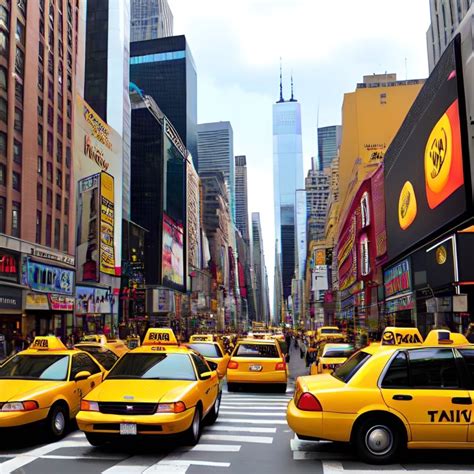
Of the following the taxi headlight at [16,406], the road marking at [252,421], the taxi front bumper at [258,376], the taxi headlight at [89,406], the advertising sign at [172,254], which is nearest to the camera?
the taxi headlight at [89,406]

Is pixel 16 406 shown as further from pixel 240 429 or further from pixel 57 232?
pixel 57 232

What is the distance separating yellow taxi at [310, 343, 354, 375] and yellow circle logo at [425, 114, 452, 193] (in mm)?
9793

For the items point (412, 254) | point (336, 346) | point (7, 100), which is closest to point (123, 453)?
point (336, 346)

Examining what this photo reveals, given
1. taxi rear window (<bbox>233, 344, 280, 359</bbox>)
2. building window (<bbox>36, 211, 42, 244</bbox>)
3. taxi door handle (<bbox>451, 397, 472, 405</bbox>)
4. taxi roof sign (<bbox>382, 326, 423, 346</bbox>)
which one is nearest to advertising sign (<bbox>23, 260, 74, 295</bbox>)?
building window (<bbox>36, 211, 42, 244</bbox>)

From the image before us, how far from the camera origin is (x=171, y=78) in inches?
6216

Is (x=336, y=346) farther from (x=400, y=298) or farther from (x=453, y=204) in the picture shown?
(x=400, y=298)

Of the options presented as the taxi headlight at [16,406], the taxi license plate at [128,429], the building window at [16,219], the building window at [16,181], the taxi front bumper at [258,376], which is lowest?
the taxi front bumper at [258,376]

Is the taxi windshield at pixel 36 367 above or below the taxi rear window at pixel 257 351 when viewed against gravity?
above

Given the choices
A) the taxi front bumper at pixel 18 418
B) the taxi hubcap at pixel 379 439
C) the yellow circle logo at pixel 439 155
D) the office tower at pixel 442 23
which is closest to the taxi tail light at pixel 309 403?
the taxi hubcap at pixel 379 439

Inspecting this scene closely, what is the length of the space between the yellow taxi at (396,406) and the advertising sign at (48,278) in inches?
1556

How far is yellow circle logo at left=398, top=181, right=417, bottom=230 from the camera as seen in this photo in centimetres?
2958

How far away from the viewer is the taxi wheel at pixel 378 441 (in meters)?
6.86

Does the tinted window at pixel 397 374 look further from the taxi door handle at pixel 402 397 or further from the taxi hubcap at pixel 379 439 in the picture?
the taxi hubcap at pixel 379 439

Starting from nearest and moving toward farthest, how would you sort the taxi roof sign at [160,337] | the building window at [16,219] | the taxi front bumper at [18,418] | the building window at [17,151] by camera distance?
the taxi front bumper at [18,418], the taxi roof sign at [160,337], the building window at [16,219], the building window at [17,151]
